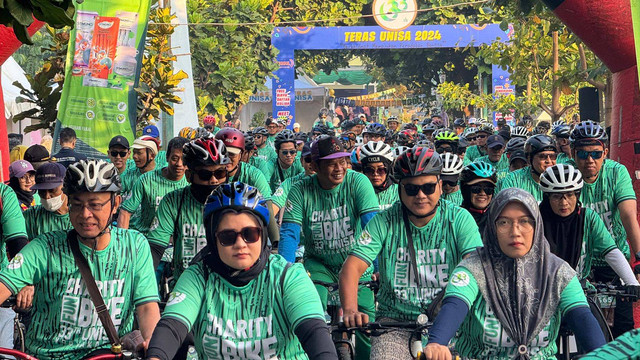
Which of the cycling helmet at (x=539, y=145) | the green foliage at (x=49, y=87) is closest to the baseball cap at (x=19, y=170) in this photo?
the cycling helmet at (x=539, y=145)

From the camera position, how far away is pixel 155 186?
10266mm

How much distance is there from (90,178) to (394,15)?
39668 mm

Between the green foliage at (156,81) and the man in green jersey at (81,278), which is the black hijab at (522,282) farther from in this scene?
the green foliage at (156,81)

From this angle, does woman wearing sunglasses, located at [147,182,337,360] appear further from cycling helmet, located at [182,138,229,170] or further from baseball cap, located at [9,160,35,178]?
baseball cap, located at [9,160,35,178]

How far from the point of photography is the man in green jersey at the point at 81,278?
5.76 meters

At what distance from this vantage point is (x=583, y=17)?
1184 centimetres

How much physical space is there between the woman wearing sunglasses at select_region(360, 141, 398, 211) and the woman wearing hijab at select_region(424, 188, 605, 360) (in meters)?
4.84

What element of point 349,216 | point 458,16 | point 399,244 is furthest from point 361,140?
point 458,16

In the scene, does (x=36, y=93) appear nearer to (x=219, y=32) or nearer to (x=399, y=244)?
(x=399, y=244)

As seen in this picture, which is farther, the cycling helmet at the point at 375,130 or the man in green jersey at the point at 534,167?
the cycling helmet at the point at 375,130

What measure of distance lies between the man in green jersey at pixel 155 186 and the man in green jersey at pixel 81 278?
4225 mm

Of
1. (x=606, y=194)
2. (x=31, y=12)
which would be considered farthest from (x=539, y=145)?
(x=31, y=12)

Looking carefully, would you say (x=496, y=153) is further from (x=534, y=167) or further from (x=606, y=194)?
(x=606, y=194)

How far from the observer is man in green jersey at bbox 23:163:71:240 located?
838cm
